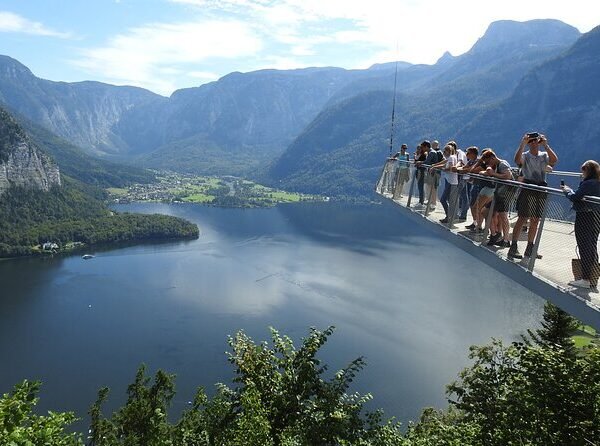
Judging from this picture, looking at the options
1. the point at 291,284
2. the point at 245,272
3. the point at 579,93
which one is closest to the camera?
the point at 291,284

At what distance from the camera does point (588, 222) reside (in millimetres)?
6660

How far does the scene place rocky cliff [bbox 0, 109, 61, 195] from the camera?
14438 cm

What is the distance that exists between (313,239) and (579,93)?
128769 mm

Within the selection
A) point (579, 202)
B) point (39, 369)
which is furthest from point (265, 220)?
point (579, 202)

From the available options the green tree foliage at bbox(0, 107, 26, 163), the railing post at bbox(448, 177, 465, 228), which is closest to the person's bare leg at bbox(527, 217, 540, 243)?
the railing post at bbox(448, 177, 465, 228)

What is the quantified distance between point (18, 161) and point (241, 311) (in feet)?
394

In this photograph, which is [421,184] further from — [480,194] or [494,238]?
[494,238]

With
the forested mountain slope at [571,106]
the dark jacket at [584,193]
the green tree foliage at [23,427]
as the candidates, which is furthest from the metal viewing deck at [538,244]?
the forested mountain slope at [571,106]

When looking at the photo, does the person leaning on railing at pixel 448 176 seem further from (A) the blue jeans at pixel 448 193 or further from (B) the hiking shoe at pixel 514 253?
(B) the hiking shoe at pixel 514 253

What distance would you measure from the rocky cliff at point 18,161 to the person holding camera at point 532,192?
15883 centimetres

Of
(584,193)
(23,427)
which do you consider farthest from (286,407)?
(584,193)

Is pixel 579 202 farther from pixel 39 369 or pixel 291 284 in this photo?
pixel 291 284

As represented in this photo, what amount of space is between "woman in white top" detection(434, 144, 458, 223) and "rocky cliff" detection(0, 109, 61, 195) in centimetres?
15599

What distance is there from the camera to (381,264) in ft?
287
